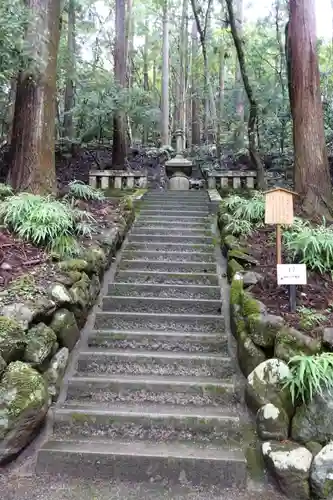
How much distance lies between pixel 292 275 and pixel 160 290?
5.95ft

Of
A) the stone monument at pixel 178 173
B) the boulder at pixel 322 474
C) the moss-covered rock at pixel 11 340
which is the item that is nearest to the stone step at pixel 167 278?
the moss-covered rock at pixel 11 340

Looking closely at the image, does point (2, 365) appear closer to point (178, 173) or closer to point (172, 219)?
point (172, 219)

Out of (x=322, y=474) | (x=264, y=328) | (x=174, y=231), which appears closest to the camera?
(x=322, y=474)

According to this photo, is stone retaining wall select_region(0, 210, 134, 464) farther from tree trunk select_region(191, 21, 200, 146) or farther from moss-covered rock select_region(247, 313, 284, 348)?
tree trunk select_region(191, 21, 200, 146)

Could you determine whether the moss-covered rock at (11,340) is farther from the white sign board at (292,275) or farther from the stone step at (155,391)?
the white sign board at (292,275)

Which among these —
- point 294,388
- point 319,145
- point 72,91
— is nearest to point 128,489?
point 294,388

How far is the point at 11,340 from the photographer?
3084 mm

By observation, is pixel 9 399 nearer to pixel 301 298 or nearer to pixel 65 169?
pixel 301 298

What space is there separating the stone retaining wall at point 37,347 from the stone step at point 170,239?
1592mm

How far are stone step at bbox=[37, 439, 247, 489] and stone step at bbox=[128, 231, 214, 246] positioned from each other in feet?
11.4

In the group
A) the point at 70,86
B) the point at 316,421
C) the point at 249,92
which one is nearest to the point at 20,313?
the point at 316,421

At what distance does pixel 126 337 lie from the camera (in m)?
4.17

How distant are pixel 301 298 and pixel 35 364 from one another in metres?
2.52

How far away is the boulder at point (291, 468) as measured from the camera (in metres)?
2.71
